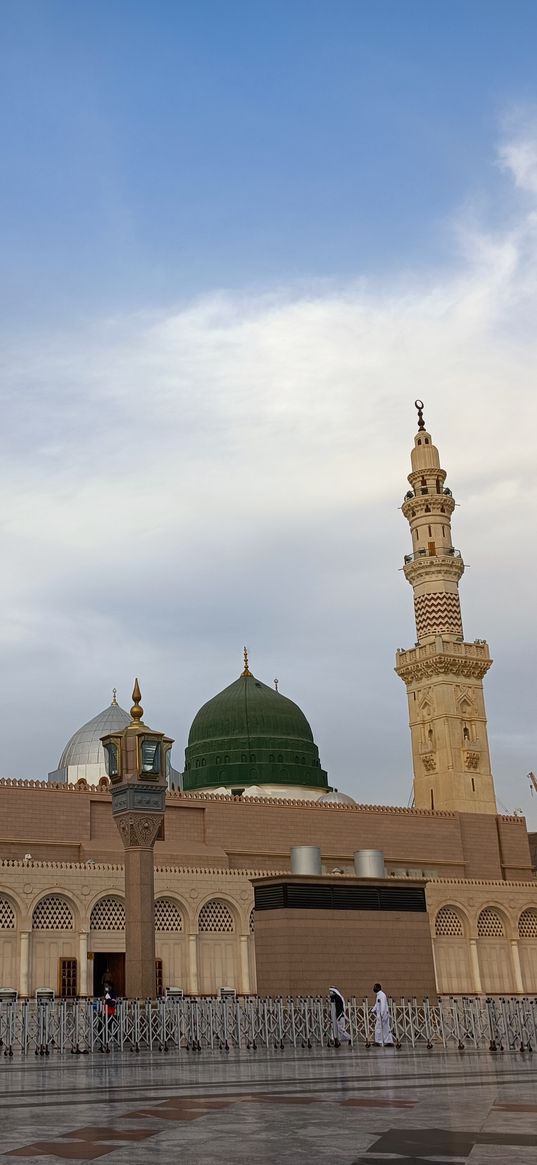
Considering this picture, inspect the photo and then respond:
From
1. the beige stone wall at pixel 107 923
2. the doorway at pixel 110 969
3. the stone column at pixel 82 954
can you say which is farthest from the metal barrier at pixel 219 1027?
the doorway at pixel 110 969

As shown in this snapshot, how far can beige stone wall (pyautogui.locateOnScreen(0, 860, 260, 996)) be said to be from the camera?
31031 millimetres

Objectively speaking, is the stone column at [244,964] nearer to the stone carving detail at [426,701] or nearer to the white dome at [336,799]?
the white dome at [336,799]

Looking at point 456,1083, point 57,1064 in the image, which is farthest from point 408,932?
point 456,1083

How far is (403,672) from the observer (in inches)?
1874

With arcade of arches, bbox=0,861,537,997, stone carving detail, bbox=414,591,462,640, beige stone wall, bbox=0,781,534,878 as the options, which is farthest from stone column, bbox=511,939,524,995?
stone carving detail, bbox=414,591,462,640

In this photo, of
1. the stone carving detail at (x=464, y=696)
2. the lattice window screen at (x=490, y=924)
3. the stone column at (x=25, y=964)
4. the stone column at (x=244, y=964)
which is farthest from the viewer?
the stone carving detail at (x=464, y=696)

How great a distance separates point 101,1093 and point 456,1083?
3121mm

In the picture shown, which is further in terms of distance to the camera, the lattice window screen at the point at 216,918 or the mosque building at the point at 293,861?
the lattice window screen at the point at 216,918

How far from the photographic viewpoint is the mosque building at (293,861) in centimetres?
2734

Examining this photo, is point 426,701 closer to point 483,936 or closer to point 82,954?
point 483,936

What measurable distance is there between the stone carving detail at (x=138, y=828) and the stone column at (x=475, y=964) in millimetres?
20743

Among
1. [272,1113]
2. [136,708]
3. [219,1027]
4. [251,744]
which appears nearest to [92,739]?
[251,744]

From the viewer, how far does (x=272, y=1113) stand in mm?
7926

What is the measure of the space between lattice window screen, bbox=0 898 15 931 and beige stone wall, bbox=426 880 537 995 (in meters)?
13.8
